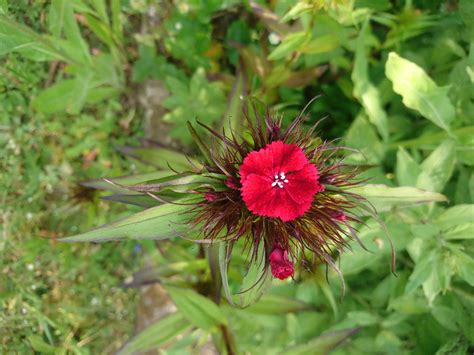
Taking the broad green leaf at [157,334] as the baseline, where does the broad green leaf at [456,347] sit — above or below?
above

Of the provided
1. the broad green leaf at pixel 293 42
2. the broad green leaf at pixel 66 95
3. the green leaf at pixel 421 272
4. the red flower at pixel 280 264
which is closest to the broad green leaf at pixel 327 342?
the green leaf at pixel 421 272

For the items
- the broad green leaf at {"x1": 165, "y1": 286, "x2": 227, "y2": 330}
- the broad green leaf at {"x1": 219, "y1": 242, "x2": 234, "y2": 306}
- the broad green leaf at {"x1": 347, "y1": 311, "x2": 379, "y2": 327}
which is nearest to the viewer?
the broad green leaf at {"x1": 219, "y1": 242, "x2": 234, "y2": 306}

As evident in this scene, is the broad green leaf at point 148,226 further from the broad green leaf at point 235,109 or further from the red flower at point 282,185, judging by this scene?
the broad green leaf at point 235,109

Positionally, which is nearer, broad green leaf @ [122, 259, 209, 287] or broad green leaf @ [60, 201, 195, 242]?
broad green leaf @ [60, 201, 195, 242]

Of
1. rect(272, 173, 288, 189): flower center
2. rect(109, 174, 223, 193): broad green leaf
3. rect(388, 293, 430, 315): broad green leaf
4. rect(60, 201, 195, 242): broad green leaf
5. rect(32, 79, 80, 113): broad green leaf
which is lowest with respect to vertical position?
rect(388, 293, 430, 315): broad green leaf

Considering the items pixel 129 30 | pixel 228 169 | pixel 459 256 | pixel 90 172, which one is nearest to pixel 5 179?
pixel 90 172

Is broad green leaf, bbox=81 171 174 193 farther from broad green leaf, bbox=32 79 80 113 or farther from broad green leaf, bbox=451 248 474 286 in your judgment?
broad green leaf, bbox=451 248 474 286

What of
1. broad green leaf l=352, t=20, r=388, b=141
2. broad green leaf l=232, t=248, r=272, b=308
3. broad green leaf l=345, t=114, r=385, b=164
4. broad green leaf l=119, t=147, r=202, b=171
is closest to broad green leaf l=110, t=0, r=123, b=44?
broad green leaf l=119, t=147, r=202, b=171

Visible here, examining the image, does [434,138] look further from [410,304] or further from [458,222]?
[410,304]
